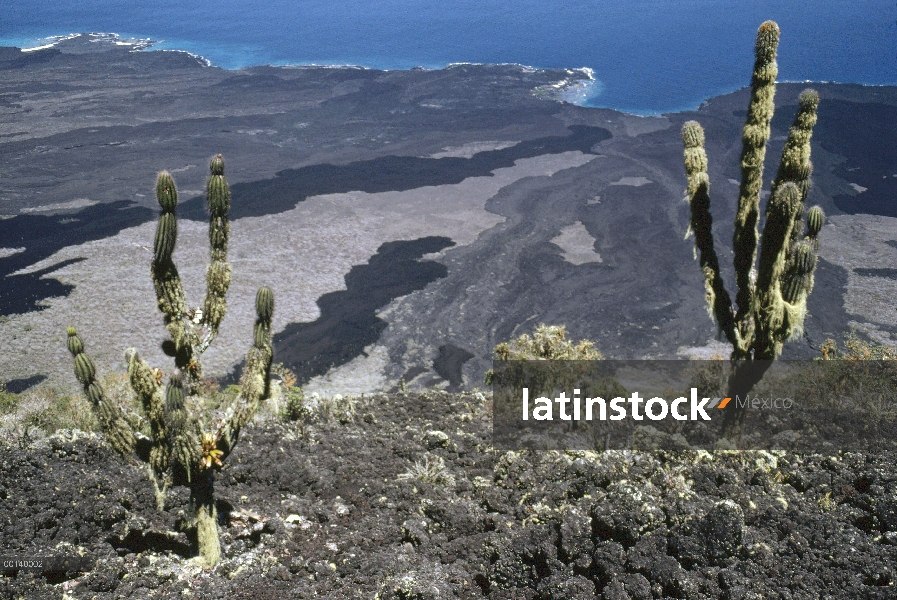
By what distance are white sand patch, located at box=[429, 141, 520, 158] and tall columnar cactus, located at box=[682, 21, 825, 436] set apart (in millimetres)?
19711

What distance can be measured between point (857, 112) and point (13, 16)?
186 feet

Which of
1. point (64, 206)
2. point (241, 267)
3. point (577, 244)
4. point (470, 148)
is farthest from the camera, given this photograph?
point (470, 148)

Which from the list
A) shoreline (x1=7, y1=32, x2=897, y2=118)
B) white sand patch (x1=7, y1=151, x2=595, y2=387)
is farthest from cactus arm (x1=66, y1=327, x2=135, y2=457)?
shoreline (x1=7, y1=32, x2=897, y2=118)

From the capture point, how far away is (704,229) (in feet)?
30.0

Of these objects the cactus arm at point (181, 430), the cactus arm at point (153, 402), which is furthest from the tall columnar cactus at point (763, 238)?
the cactus arm at point (153, 402)

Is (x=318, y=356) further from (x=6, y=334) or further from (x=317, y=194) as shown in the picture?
(x=317, y=194)

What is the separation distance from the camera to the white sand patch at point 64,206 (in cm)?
2350

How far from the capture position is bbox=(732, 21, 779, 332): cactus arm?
8.53 m

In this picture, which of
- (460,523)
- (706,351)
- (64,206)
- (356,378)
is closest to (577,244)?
(706,351)

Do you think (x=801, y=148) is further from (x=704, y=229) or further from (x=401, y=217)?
(x=401, y=217)

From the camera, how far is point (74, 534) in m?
6.86

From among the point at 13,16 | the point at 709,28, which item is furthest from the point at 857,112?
the point at 13,16

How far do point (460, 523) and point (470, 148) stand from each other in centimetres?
2349

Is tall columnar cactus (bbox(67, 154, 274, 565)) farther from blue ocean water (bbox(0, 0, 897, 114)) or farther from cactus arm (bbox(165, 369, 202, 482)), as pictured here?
blue ocean water (bbox(0, 0, 897, 114))
